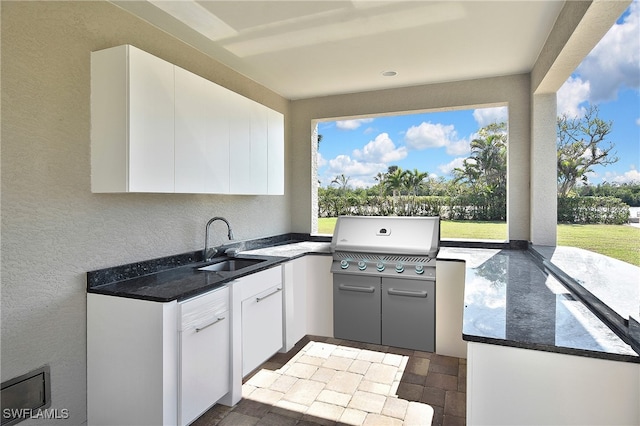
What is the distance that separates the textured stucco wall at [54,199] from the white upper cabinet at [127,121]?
3.3 inches

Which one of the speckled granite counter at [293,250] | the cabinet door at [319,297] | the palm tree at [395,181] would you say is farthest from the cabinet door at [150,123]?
the palm tree at [395,181]

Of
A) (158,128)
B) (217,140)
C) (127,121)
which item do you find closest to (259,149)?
(217,140)

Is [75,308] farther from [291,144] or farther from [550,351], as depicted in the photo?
[291,144]

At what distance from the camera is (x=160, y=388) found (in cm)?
191

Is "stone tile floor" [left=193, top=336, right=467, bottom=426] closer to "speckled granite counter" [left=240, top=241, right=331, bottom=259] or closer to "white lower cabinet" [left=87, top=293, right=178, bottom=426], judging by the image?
"white lower cabinet" [left=87, top=293, right=178, bottom=426]

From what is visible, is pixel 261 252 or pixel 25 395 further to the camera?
pixel 261 252

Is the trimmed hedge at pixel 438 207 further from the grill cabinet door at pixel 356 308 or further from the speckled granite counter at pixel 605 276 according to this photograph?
the grill cabinet door at pixel 356 308

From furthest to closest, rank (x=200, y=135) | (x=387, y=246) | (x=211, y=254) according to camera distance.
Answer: (x=387, y=246)
(x=211, y=254)
(x=200, y=135)

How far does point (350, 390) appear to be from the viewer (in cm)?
261

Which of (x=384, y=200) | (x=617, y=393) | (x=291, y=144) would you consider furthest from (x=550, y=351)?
(x=291, y=144)

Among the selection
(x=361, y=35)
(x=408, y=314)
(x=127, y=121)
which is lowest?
(x=408, y=314)

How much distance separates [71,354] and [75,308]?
246 millimetres

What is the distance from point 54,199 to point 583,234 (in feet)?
11.3

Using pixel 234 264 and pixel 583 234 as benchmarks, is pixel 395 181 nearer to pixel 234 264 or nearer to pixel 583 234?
pixel 583 234
